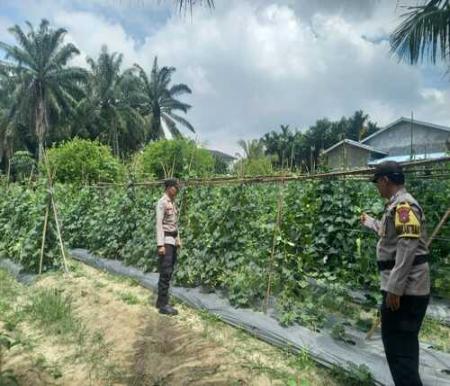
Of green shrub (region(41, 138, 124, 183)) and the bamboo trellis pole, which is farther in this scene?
green shrub (region(41, 138, 124, 183))

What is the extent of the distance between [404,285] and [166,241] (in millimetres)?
3364

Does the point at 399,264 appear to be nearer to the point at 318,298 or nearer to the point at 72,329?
the point at 318,298

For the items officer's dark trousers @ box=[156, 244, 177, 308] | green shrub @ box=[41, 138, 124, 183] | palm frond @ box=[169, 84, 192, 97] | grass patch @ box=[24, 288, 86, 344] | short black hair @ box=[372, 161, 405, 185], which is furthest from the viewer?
palm frond @ box=[169, 84, 192, 97]

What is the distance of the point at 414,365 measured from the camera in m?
2.81

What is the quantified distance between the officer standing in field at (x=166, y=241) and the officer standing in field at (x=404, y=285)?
10.1ft

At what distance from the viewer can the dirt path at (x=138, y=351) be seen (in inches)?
146

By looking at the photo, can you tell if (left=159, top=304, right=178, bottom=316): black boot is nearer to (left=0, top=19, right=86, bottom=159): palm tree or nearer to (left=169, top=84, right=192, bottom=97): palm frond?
(left=0, top=19, right=86, bottom=159): palm tree

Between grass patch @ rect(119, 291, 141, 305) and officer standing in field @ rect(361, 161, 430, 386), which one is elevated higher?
officer standing in field @ rect(361, 161, 430, 386)

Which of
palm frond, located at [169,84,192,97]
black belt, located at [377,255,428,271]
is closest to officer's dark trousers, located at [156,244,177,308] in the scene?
black belt, located at [377,255,428,271]

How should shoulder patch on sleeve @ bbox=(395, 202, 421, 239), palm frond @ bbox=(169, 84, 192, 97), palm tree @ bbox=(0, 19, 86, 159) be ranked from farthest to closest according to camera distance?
palm frond @ bbox=(169, 84, 192, 97)
palm tree @ bbox=(0, 19, 86, 159)
shoulder patch on sleeve @ bbox=(395, 202, 421, 239)

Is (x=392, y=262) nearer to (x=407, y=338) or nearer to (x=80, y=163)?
(x=407, y=338)

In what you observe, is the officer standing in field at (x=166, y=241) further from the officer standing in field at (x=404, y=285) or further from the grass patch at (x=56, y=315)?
the officer standing in field at (x=404, y=285)

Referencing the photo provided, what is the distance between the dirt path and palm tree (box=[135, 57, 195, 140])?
3745 centimetres

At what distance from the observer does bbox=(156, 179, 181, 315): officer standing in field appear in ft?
18.1
